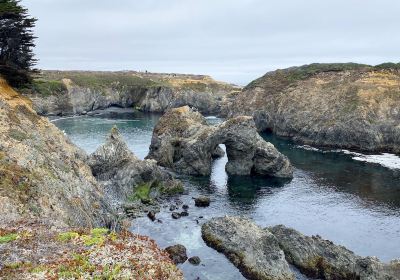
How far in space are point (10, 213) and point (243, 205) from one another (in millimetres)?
44965

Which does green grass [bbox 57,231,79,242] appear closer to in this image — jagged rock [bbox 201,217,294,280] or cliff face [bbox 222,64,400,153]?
jagged rock [bbox 201,217,294,280]

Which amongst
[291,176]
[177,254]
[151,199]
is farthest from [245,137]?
[177,254]

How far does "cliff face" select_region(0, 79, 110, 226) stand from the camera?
115 ft

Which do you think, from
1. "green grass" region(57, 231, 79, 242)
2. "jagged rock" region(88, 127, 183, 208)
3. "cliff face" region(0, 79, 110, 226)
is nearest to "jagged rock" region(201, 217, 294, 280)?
"cliff face" region(0, 79, 110, 226)

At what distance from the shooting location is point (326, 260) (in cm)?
4628

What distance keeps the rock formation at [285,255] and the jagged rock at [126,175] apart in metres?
22.1

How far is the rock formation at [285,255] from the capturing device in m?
43.7

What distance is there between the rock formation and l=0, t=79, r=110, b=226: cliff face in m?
15.6

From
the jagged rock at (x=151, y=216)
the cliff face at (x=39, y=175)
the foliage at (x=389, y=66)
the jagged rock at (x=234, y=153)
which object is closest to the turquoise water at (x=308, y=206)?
the jagged rock at (x=151, y=216)

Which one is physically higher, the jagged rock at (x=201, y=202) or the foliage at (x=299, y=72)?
→ the foliage at (x=299, y=72)

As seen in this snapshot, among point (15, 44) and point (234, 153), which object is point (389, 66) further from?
point (15, 44)

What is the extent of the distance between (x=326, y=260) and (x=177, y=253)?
1686 centimetres

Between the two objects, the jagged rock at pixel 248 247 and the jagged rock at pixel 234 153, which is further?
the jagged rock at pixel 234 153

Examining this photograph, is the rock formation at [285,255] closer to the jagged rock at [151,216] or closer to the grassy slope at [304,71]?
the jagged rock at [151,216]
